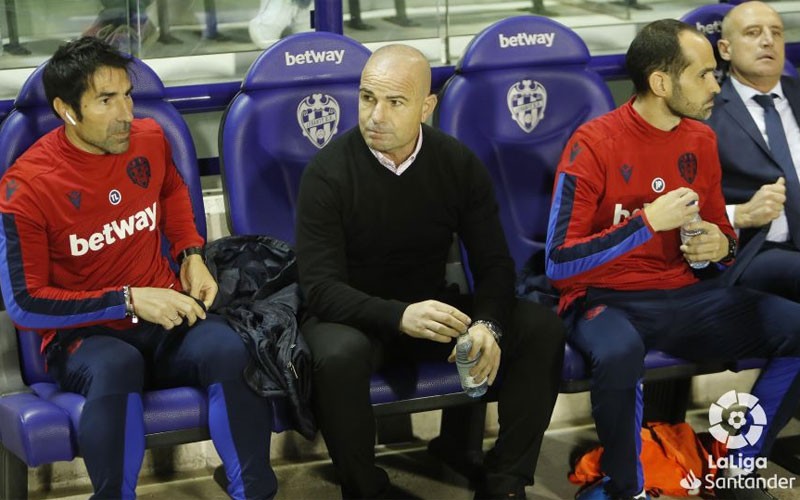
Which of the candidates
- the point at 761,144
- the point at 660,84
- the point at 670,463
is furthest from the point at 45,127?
the point at 761,144

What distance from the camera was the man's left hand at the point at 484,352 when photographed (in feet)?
8.44

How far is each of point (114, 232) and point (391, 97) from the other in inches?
28.5

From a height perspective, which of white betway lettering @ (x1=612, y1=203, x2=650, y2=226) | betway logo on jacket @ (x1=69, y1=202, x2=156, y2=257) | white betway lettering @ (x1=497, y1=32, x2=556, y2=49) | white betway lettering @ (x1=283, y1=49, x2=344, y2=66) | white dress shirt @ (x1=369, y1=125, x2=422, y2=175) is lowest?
white betway lettering @ (x1=612, y1=203, x2=650, y2=226)

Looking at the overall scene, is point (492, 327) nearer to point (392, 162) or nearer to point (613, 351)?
point (613, 351)

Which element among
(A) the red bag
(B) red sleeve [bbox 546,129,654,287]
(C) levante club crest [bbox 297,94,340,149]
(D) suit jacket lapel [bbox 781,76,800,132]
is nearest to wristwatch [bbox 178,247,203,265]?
(C) levante club crest [bbox 297,94,340,149]

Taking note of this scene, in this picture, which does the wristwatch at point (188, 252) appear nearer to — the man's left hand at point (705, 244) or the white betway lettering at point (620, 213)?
the white betway lettering at point (620, 213)

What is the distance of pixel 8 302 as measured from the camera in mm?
2551

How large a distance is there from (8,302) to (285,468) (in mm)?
981

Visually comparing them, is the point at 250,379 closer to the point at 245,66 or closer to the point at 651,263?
the point at 651,263

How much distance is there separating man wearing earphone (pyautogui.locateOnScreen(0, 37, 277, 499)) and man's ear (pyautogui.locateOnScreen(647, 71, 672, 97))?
4.07ft

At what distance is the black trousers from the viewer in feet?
8.29

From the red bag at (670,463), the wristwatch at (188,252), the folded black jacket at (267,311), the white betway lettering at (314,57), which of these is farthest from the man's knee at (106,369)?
the red bag at (670,463)

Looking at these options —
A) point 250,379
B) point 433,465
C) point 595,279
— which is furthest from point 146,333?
point 595,279

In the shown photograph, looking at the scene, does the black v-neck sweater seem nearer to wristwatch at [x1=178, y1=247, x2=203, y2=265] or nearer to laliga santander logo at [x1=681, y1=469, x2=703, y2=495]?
wristwatch at [x1=178, y1=247, x2=203, y2=265]
